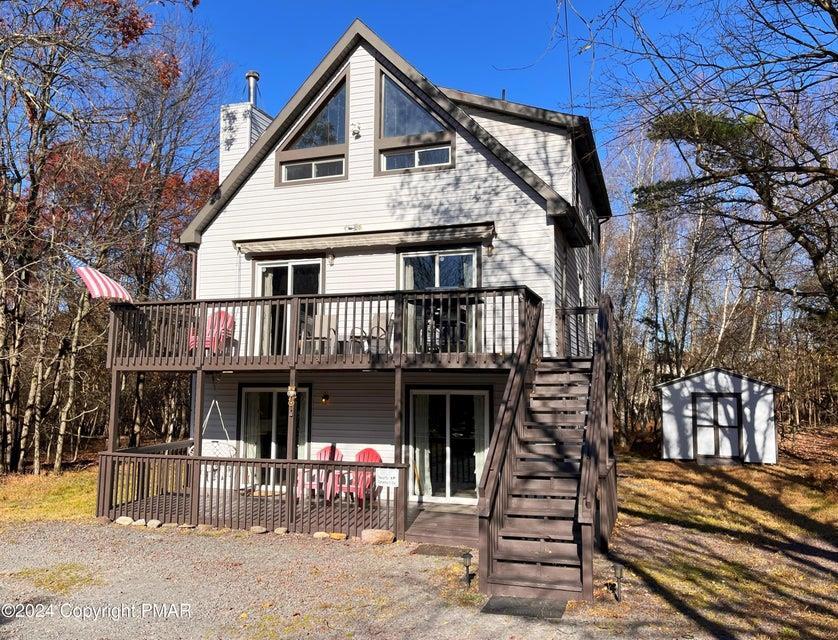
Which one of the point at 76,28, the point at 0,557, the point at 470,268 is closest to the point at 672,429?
the point at 470,268

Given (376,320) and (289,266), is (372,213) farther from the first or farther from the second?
(376,320)

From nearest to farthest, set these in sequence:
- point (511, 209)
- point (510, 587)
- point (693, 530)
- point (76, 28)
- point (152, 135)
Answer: point (510, 587) → point (693, 530) → point (76, 28) → point (511, 209) → point (152, 135)

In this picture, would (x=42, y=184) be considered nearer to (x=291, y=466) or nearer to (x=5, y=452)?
(x=5, y=452)

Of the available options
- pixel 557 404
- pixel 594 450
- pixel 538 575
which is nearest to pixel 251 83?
pixel 557 404

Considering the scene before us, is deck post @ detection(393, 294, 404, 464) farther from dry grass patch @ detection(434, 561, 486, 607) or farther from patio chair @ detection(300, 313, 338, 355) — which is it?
dry grass patch @ detection(434, 561, 486, 607)

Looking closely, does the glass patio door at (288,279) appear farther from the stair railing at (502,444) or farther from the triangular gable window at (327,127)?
the stair railing at (502,444)

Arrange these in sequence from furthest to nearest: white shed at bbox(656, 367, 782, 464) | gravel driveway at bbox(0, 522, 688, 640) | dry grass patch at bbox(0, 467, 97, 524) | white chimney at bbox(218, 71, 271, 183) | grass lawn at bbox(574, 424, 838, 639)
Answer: white shed at bbox(656, 367, 782, 464) < white chimney at bbox(218, 71, 271, 183) < dry grass patch at bbox(0, 467, 97, 524) < grass lawn at bbox(574, 424, 838, 639) < gravel driveway at bbox(0, 522, 688, 640)

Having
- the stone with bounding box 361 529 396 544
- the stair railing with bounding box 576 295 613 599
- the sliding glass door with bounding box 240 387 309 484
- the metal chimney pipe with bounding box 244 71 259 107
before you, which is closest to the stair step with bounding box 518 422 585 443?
the stair railing with bounding box 576 295 613 599

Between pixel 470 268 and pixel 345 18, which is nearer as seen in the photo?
pixel 470 268

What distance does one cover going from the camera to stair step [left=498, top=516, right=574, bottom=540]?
659 centimetres

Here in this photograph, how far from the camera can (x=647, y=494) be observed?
38.9 ft

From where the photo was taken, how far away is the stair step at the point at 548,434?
7.96m

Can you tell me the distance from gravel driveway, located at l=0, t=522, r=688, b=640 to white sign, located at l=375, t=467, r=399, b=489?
86 cm

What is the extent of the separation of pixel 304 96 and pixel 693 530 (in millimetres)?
10631
